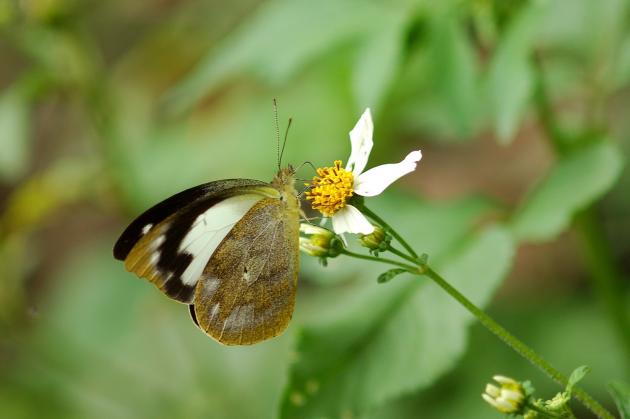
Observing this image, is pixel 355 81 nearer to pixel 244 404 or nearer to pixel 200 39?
pixel 244 404

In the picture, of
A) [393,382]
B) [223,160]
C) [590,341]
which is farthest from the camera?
[223,160]

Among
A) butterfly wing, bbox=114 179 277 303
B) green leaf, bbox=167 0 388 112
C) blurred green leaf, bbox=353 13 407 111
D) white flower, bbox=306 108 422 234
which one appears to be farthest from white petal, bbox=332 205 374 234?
green leaf, bbox=167 0 388 112

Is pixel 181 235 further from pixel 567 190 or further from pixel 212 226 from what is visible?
pixel 567 190

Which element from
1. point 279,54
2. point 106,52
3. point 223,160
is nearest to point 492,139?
point 223,160

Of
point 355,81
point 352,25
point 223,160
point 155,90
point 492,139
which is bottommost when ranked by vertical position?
point 355,81

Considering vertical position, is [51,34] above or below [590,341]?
above

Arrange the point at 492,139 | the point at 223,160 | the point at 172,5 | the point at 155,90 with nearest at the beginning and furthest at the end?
the point at 223,160, the point at 492,139, the point at 155,90, the point at 172,5

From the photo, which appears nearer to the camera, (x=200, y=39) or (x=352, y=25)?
(x=352, y=25)

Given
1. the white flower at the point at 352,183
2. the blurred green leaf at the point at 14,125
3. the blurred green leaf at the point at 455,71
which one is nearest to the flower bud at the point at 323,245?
the white flower at the point at 352,183
